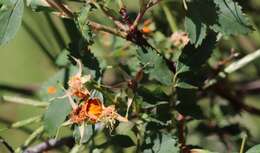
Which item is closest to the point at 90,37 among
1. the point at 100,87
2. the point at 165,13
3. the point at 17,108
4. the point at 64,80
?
the point at 100,87

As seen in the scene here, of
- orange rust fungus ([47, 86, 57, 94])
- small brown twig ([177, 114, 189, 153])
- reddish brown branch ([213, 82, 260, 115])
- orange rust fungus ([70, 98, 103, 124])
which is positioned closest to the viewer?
orange rust fungus ([70, 98, 103, 124])

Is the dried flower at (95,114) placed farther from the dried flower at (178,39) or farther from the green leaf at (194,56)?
the dried flower at (178,39)

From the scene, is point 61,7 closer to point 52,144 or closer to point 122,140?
point 122,140

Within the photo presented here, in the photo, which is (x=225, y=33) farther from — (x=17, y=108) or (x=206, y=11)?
(x=17, y=108)

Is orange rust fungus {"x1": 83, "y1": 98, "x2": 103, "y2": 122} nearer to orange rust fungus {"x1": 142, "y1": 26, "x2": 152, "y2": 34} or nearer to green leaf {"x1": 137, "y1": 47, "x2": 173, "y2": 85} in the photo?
green leaf {"x1": 137, "y1": 47, "x2": 173, "y2": 85}

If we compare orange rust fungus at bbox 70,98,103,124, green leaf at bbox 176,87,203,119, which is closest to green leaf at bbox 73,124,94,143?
orange rust fungus at bbox 70,98,103,124
